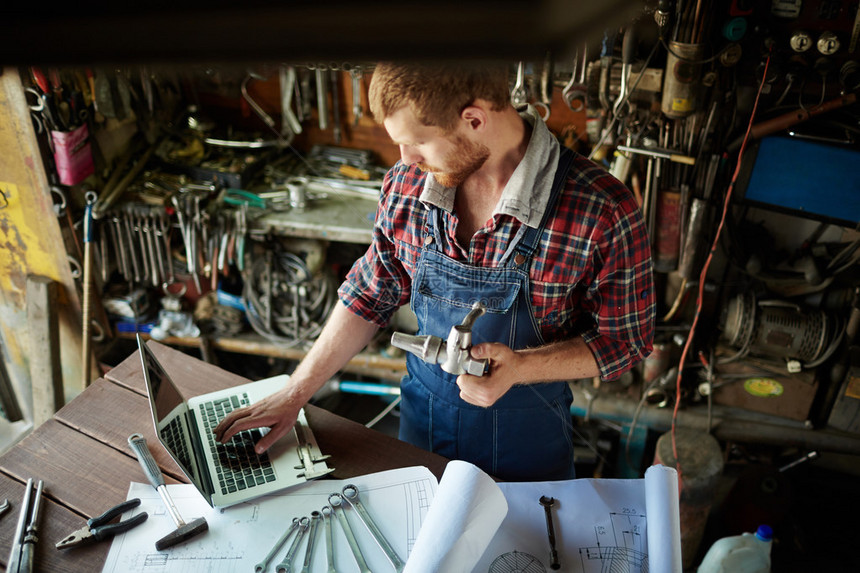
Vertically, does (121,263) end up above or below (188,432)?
below

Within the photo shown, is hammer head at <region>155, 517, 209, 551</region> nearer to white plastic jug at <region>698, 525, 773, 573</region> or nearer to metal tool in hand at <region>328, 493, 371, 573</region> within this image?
metal tool in hand at <region>328, 493, 371, 573</region>

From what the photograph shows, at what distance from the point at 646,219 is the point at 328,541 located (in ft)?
6.31

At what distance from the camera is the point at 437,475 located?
1.54 metres

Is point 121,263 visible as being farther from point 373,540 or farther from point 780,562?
point 780,562

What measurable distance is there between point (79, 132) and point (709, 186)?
2.71 meters

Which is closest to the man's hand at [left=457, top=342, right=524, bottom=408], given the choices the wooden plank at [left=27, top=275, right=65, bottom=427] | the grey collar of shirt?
the grey collar of shirt

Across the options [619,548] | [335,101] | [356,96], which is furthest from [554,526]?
[335,101]

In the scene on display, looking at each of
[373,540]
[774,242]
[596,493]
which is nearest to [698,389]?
[774,242]

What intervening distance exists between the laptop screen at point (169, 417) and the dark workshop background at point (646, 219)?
125 centimetres

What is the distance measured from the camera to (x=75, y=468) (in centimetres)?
155

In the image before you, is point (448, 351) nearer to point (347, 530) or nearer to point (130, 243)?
point (347, 530)

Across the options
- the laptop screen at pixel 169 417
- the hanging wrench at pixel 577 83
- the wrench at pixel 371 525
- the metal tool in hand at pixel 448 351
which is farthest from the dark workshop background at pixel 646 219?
the wrench at pixel 371 525

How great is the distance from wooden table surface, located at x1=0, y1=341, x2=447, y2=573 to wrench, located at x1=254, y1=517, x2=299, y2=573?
0.17 meters

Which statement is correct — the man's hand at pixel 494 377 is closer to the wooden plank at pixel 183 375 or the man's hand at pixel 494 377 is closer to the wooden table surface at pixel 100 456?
the wooden table surface at pixel 100 456
